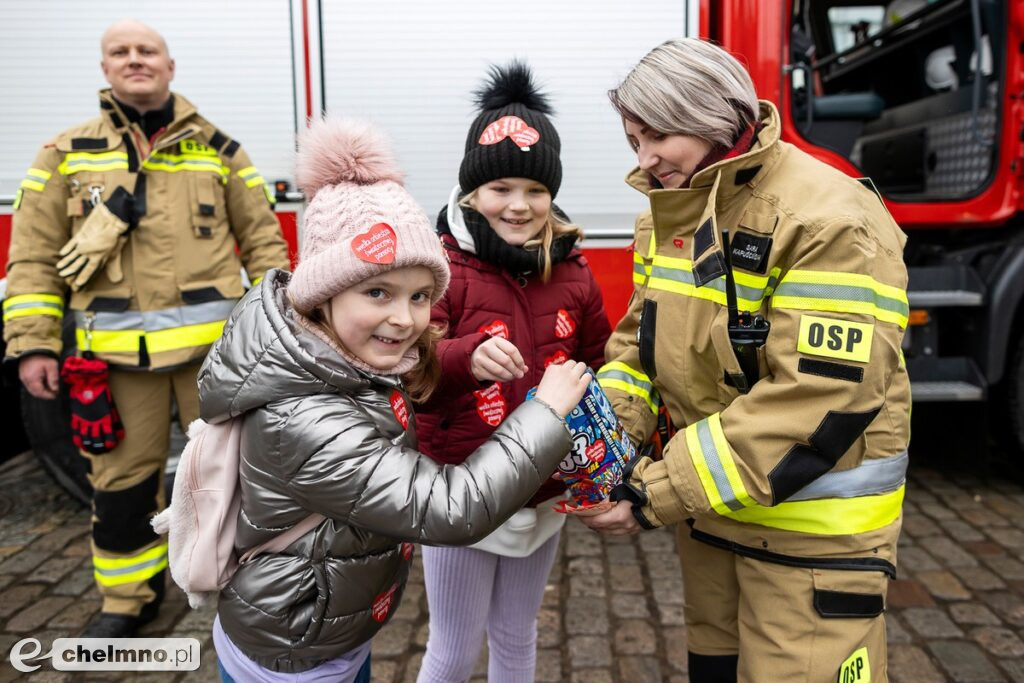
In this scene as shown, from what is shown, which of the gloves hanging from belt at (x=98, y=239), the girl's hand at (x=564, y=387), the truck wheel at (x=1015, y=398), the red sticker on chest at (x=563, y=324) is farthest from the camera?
the truck wheel at (x=1015, y=398)

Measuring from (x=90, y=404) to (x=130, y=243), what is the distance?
59 cm

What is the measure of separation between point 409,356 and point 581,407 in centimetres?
37

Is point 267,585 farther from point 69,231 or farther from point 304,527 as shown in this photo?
point 69,231

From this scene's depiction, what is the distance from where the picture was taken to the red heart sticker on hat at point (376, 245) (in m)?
1.40

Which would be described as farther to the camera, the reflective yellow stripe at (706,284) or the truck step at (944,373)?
the truck step at (944,373)

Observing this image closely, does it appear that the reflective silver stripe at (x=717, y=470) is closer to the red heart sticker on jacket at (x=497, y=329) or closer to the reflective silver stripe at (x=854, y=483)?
the reflective silver stripe at (x=854, y=483)

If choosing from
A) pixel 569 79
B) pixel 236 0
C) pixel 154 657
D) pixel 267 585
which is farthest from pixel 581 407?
pixel 236 0

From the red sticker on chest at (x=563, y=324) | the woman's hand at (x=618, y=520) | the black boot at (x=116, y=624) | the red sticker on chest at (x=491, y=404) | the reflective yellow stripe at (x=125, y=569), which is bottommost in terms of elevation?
the black boot at (x=116, y=624)

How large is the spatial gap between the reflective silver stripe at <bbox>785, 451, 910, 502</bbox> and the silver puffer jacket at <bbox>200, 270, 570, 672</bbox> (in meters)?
0.55

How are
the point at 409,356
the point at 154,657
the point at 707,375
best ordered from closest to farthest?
the point at 409,356, the point at 707,375, the point at 154,657

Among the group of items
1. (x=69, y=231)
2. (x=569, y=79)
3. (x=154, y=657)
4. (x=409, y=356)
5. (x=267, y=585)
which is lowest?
(x=154, y=657)

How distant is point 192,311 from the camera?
2.93 meters

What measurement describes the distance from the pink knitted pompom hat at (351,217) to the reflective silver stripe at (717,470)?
61 cm

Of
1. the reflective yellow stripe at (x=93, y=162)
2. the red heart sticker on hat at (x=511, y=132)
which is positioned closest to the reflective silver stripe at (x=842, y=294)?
the red heart sticker on hat at (x=511, y=132)
